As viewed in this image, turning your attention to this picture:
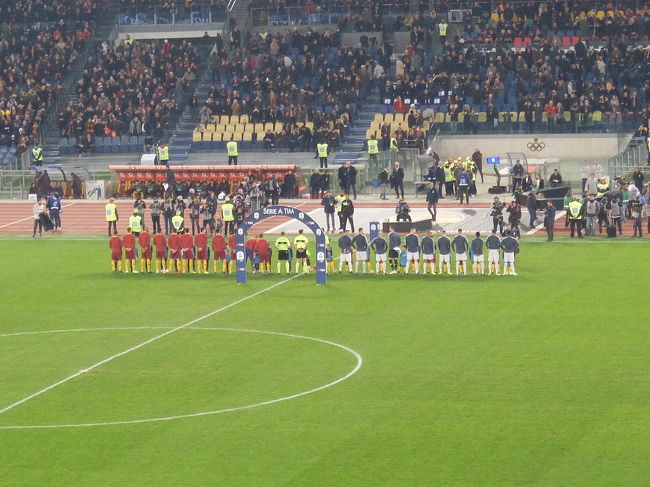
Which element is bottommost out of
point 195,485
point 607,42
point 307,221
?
point 195,485

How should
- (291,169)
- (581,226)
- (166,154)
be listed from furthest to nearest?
(166,154), (291,169), (581,226)

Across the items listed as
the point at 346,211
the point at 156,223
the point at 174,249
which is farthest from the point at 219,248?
the point at 156,223

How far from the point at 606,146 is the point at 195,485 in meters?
46.3

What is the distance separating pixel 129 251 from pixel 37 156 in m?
24.7

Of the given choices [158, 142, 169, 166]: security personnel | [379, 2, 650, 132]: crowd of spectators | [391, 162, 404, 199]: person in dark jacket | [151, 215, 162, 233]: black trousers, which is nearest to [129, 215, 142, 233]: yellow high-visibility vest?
[151, 215, 162, 233]: black trousers

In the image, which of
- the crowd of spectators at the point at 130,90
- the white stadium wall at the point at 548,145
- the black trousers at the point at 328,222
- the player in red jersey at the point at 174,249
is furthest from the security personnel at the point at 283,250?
the crowd of spectators at the point at 130,90

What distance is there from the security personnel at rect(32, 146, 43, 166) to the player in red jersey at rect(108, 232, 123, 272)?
23.8 m

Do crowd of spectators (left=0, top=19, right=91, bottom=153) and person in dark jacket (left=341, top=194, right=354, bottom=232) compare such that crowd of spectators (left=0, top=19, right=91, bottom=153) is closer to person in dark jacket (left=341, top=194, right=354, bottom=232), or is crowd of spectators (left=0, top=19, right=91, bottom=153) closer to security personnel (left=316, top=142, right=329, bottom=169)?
security personnel (left=316, top=142, right=329, bottom=169)

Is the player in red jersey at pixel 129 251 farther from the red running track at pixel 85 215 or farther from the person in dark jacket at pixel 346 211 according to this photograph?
the red running track at pixel 85 215

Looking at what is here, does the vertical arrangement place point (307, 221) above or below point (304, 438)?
above

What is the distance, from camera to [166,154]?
68.2 m

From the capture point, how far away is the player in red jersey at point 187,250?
150 ft

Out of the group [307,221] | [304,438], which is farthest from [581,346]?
[307,221]

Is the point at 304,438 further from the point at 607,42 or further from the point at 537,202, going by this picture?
the point at 607,42
